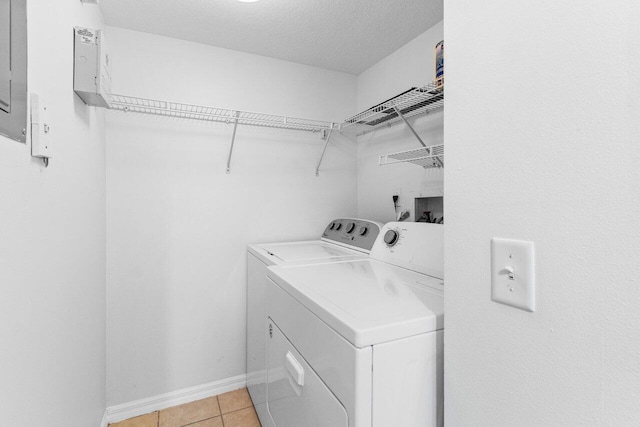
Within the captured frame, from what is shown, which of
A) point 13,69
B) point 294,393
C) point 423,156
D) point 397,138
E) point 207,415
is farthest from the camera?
point 397,138

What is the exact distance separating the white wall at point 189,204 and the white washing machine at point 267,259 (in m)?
0.19

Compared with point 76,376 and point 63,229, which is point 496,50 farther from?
point 76,376

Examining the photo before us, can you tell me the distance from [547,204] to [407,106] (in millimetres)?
1477

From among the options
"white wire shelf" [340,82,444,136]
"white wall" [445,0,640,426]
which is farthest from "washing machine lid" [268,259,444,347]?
"white wire shelf" [340,82,444,136]

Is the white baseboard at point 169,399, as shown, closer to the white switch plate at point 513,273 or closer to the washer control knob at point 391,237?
the washer control knob at point 391,237

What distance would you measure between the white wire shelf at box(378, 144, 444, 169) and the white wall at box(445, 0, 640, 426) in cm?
79

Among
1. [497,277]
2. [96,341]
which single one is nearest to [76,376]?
[96,341]

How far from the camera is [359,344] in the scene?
80cm

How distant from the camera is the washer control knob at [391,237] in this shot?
5.53 ft

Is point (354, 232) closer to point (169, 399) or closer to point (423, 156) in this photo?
point (423, 156)

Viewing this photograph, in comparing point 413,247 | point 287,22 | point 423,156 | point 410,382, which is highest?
point 287,22

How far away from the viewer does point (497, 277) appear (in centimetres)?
68

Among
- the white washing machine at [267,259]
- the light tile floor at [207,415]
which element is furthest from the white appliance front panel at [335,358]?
the light tile floor at [207,415]

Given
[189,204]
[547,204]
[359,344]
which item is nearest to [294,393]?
[359,344]
